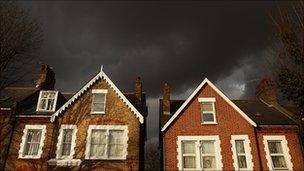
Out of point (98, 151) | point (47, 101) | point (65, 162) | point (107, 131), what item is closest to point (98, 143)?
point (98, 151)

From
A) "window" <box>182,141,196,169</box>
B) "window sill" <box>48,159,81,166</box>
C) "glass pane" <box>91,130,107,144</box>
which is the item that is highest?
"glass pane" <box>91,130,107,144</box>

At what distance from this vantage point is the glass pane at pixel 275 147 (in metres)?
23.9

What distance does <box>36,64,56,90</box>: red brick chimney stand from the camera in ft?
96.3

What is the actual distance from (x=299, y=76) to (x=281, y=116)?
25.0ft

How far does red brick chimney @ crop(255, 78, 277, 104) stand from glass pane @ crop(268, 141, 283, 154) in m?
6.53

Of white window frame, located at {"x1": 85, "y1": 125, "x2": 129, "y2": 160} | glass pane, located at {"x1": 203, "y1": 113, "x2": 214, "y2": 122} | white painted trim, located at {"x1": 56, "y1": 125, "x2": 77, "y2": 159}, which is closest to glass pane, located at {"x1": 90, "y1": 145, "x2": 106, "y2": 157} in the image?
white window frame, located at {"x1": 85, "y1": 125, "x2": 129, "y2": 160}

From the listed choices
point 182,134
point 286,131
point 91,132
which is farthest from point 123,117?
point 286,131

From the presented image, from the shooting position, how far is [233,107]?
82.3 feet

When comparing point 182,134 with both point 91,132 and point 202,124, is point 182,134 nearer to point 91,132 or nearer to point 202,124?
point 202,124

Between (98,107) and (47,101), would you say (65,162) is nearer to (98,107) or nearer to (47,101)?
(98,107)

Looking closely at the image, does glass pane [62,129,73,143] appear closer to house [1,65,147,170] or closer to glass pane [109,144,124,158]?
house [1,65,147,170]

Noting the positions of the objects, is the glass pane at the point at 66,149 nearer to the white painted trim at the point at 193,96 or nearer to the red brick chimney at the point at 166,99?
the white painted trim at the point at 193,96

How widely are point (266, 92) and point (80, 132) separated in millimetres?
18113

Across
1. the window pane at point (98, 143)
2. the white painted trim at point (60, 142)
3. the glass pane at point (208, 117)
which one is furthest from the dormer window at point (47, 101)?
the glass pane at point (208, 117)
